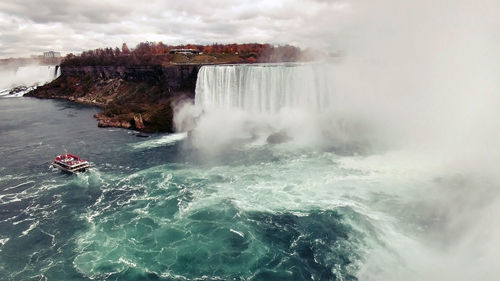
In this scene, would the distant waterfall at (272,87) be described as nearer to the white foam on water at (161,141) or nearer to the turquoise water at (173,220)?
the white foam on water at (161,141)

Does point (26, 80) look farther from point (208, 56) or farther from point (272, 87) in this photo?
point (272, 87)

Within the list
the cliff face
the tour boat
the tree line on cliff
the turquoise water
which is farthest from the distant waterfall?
the tree line on cliff

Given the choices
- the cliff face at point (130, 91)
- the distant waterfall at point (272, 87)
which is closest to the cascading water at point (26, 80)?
the cliff face at point (130, 91)

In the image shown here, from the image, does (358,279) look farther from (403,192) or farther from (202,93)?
(202,93)

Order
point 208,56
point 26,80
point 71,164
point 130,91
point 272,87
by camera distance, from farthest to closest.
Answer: point 26,80 < point 208,56 < point 130,91 < point 272,87 < point 71,164

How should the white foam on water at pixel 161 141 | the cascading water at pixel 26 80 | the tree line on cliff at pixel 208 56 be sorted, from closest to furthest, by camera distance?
1. the white foam on water at pixel 161 141
2. the tree line on cliff at pixel 208 56
3. the cascading water at pixel 26 80

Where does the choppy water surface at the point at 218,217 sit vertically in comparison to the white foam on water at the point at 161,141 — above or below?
below

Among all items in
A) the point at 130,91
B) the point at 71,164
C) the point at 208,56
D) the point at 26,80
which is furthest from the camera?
the point at 26,80

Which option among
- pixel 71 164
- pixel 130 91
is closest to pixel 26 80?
pixel 130 91
